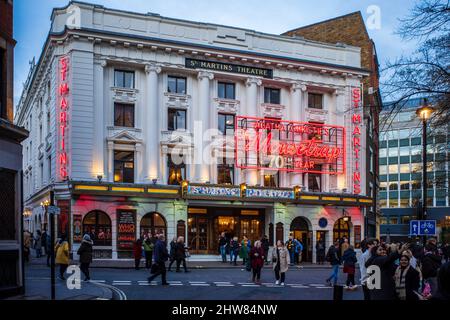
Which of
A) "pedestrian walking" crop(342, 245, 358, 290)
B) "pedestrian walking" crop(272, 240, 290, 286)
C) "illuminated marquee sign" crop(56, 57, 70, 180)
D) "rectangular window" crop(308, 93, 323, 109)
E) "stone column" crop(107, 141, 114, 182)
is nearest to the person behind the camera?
"pedestrian walking" crop(342, 245, 358, 290)

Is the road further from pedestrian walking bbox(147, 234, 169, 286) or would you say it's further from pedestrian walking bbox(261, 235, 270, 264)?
pedestrian walking bbox(261, 235, 270, 264)

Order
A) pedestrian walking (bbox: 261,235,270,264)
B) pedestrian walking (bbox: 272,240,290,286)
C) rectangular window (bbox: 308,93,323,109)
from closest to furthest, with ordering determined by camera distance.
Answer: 1. pedestrian walking (bbox: 272,240,290,286)
2. pedestrian walking (bbox: 261,235,270,264)
3. rectangular window (bbox: 308,93,323,109)

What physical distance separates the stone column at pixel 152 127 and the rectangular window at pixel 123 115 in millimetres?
880

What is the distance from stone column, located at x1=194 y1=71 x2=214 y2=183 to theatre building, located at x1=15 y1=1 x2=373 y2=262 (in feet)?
0.24

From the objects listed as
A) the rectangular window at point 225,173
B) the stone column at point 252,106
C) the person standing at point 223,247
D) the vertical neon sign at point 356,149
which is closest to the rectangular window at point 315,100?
the vertical neon sign at point 356,149

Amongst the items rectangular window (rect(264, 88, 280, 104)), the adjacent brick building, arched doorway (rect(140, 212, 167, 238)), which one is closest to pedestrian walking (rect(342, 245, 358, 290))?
arched doorway (rect(140, 212, 167, 238))

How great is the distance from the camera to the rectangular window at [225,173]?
36.0m

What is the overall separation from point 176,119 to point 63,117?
285 inches

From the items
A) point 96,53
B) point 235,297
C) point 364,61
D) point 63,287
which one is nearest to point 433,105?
point 235,297

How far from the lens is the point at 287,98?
127 feet

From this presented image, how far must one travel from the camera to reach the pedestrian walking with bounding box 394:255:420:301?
9.34 metres

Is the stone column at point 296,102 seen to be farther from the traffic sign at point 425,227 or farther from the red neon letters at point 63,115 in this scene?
the traffic sign at point 425,227

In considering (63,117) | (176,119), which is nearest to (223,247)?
(176,119)
